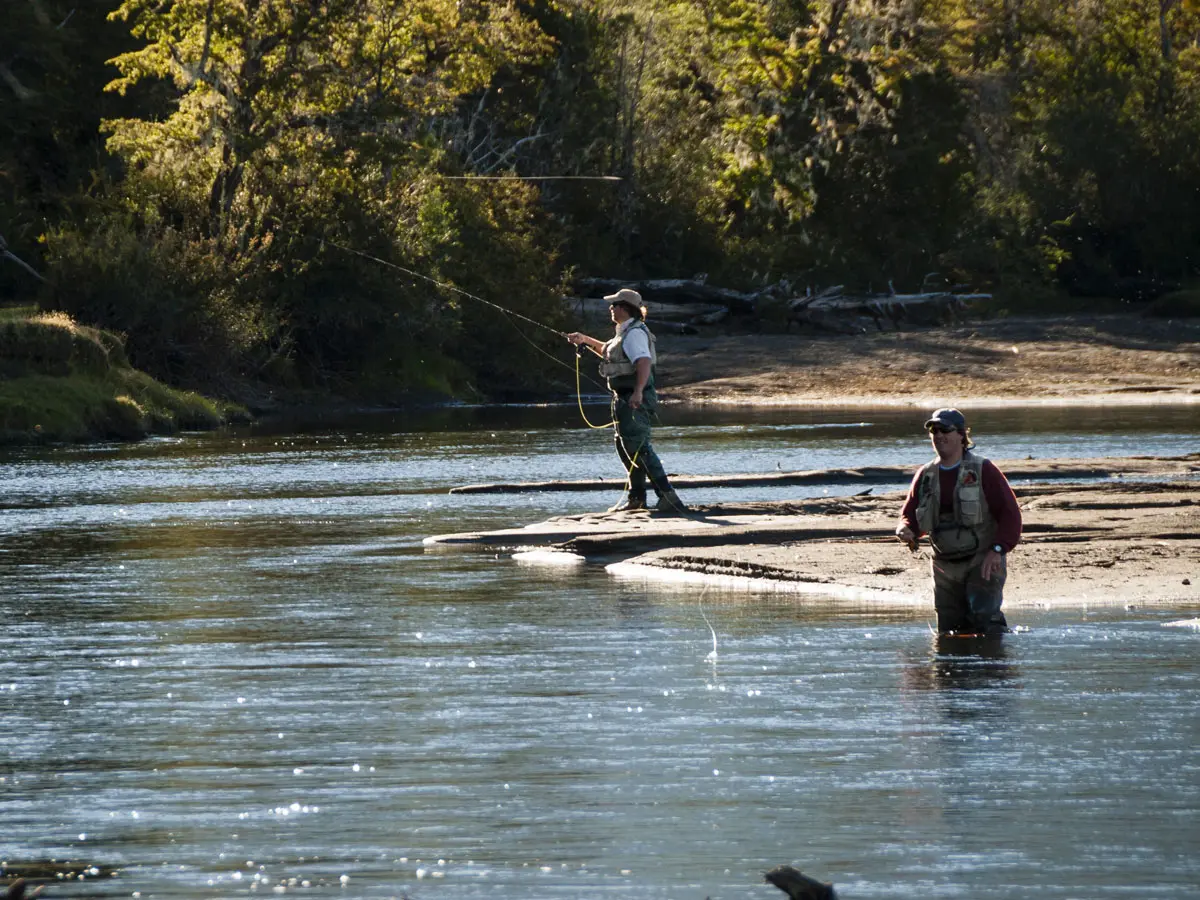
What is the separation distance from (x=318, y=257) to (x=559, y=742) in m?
31.4

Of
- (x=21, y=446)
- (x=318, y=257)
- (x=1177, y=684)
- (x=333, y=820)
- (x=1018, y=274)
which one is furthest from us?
(x=1018, y=274)

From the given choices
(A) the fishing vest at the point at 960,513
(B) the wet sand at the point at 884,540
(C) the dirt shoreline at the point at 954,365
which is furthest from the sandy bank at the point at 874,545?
(C) the dirt shoreline at the point at 954,365

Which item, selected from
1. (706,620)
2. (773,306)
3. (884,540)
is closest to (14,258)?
(773,306)

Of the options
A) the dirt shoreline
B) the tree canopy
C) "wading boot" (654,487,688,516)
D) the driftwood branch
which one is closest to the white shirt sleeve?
"wading boot" (654,487,688,516)

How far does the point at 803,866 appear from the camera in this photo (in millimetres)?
6090

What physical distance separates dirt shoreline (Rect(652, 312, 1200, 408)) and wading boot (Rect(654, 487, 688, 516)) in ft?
64.1

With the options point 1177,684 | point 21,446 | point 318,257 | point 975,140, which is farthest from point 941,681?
point 975,140

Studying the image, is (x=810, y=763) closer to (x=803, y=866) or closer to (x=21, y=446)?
(x=803, y=866)

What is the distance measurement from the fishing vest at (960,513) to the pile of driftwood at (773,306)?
35127mm

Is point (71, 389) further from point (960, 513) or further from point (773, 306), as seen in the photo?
point (960, 513)

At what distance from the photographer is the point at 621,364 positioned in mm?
15586

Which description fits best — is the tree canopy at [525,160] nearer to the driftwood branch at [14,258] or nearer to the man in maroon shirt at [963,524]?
the driftwood branch at [14,258]

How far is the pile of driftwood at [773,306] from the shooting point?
46.0m

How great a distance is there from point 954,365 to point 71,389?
54.1 feet
